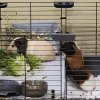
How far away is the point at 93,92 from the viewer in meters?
1.93

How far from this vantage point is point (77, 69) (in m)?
2.05

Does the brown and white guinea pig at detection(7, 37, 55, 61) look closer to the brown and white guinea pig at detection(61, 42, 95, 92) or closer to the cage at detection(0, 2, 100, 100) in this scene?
the cage at detection(0, 2, 100, 100)

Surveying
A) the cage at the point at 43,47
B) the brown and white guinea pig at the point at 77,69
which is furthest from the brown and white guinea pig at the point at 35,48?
the brown and white guinea pig at the point at 77,69

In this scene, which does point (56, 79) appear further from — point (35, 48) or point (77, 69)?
point (35, 48)

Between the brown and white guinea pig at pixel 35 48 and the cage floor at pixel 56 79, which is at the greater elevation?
the brown and white guinea pig at pixel 35 48

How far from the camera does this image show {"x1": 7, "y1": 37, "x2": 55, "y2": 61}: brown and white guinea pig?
2.17m

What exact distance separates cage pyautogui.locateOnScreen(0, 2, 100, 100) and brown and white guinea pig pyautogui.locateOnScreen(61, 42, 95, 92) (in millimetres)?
31

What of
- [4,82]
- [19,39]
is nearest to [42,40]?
[19,39]

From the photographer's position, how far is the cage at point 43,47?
5.93 ft

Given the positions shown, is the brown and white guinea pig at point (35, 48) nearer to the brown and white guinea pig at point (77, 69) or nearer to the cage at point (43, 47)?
the cage at point (43, 47)

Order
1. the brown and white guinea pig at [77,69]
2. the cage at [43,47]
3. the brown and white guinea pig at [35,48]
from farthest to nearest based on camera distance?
the brown and white guinea pig at [35,48]
the brown and white guinea pig at [77,69]
the cage at [43,47]

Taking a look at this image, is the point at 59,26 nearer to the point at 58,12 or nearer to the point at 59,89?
the point at 58,12

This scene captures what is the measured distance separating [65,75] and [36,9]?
0.79m

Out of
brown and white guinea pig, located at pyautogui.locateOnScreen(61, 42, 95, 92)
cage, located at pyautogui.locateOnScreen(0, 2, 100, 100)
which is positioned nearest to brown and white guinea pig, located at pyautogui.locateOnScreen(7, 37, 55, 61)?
cage, located at pyautogui.locateOnScreen(0, 2, 100, 100)
